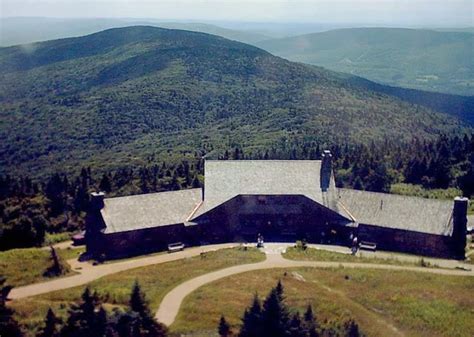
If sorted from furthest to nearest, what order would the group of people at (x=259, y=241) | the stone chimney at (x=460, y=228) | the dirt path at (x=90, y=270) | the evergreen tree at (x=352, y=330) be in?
the group of people at (x=259, y=241) → the stone chimney at (x=460, y=228) → the dirt path at (x=90, y=270) → the evergreen tree at (x=352, y=330)

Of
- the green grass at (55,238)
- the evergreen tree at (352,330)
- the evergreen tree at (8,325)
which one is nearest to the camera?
the evergreen tree at (8,325)

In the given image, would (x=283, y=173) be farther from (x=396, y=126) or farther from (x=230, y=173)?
(x=396, y=126)

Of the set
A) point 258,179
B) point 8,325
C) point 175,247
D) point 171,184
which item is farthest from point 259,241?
point 171,184

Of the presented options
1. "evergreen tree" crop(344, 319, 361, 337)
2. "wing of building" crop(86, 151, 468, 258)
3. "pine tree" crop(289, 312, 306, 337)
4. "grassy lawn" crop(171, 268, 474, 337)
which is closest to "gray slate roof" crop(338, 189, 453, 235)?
"wing of building" crop(86, 151, 468, 258)

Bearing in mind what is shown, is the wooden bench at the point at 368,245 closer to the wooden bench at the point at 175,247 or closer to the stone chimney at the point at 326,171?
the stone chimney at the point at 326,171

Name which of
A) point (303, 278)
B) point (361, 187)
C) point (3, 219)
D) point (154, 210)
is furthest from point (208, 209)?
point (361, 187)

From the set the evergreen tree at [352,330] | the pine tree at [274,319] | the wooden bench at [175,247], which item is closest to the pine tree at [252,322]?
the pine tree at [274,319]
